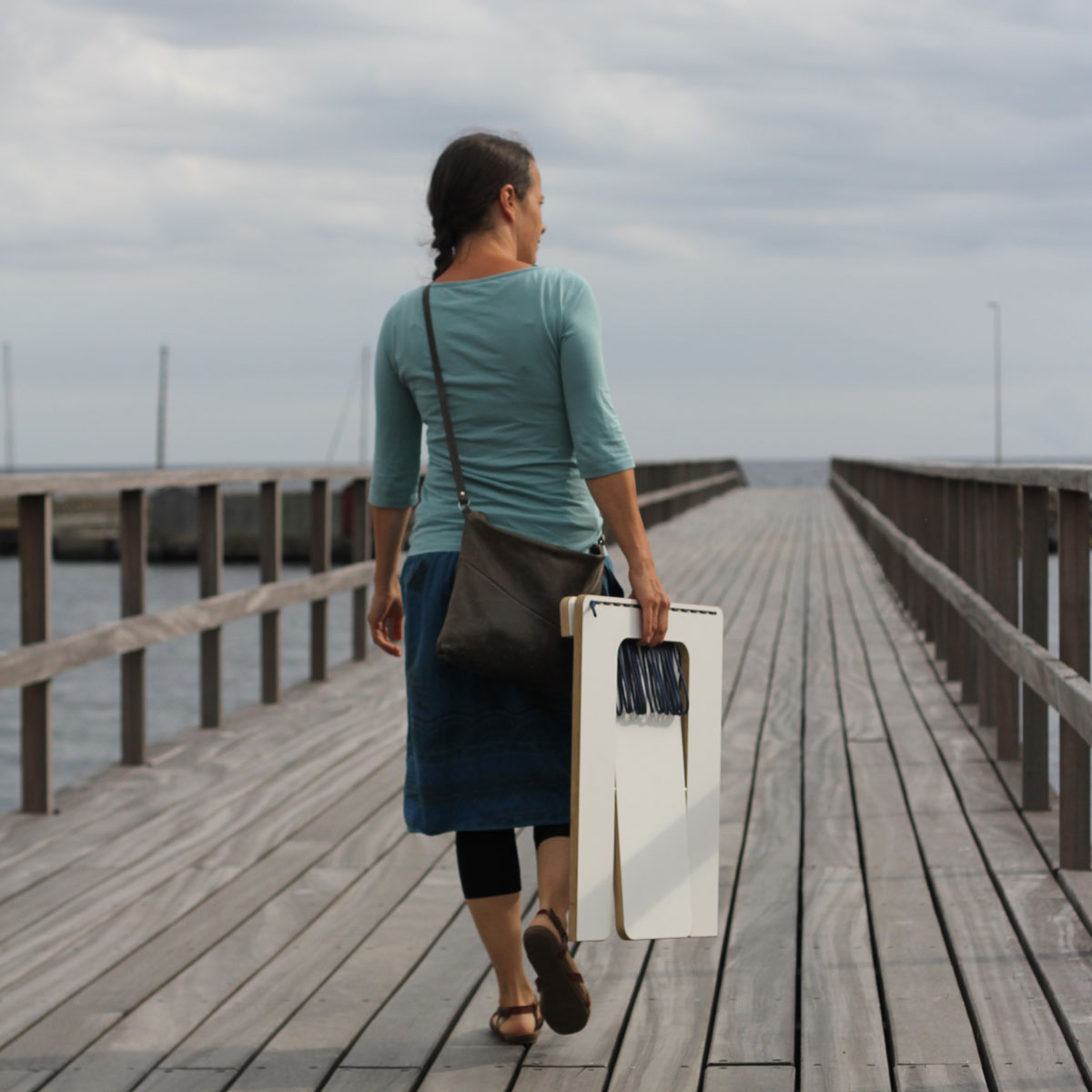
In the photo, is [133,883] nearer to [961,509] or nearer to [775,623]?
[961,509]

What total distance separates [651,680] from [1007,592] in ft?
7.81

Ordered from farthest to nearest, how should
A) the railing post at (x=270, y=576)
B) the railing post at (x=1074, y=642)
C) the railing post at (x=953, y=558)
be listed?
the railing post at (x=953, y=558)
the railing post at (x=270, y=576)
the railing post at (x=1074, y=642)

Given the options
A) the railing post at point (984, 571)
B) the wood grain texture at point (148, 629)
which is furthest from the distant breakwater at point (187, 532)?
the railing post at point (984, 571)

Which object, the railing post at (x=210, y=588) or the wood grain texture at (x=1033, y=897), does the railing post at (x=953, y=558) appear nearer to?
the wood grain texture at (x=1033, y=897)

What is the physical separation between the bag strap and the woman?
0.04ft

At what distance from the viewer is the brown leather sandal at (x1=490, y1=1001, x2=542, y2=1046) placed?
2701 millimetres

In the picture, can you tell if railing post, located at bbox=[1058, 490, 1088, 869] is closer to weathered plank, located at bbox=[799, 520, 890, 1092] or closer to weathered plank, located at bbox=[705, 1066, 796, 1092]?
weathered plank, located at bbox=[799, 520, 890, 1092]

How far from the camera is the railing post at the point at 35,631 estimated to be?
4.32m

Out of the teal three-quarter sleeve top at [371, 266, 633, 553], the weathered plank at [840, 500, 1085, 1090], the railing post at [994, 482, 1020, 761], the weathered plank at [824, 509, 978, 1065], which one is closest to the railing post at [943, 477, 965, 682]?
the weathered plank at [824, 509, 978, 1065]

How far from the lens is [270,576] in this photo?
6344 mm

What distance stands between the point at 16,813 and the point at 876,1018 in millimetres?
2650

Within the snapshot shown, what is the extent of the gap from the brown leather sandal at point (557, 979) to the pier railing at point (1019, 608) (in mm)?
1235

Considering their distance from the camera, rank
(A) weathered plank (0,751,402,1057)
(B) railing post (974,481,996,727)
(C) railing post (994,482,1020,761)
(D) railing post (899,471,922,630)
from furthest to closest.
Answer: (D) railing post (899,471,922,630) < (B) railing post (974,481,996,727) < (C) railing post (994,482,1020,761) < (A) weathered plank (0,751,402,1057)

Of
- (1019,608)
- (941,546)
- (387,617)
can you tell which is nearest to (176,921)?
(387,617)
